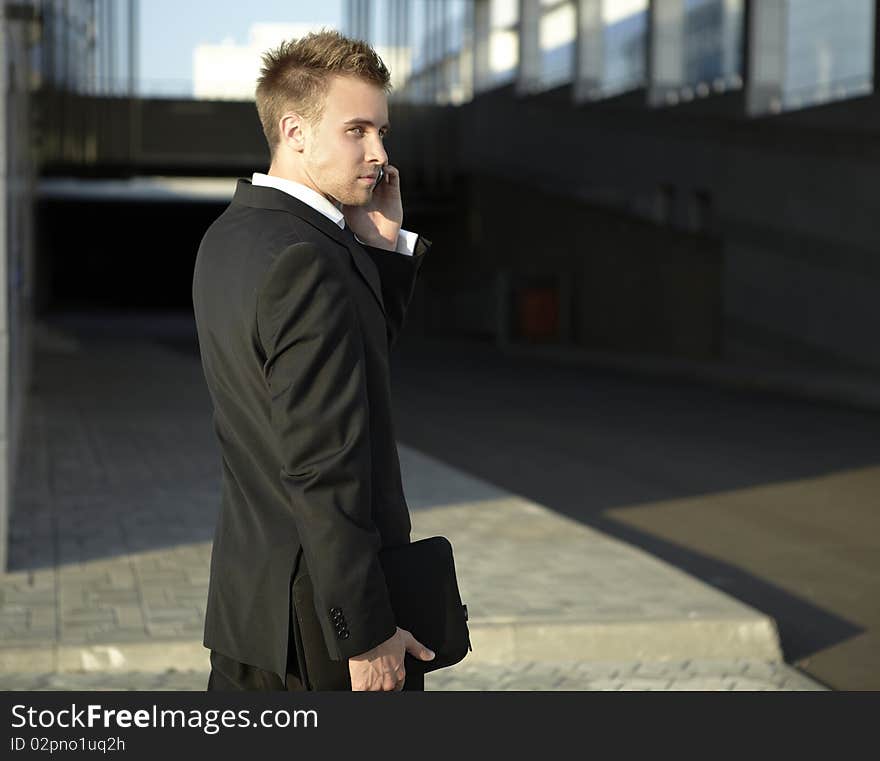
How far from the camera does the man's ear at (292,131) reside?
92.6 inches

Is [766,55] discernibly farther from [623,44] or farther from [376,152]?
[376,152]

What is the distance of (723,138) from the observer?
24.3m

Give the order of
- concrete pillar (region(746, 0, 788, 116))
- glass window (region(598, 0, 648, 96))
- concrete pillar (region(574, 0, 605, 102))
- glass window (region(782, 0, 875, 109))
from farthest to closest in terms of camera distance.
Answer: concrete pillar (region(574, 0, 605, 102)), glass window (region(598, 0, 648, 96)), concrete pillar (region(746, 0, 788, 116)), glass window (region(782, 0, 875, 109))

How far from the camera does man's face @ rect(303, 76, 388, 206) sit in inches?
91.9

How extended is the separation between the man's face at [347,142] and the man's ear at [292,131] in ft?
0.04

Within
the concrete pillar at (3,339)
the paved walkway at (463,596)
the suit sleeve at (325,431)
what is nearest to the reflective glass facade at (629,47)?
the paved walkway at (463,596)

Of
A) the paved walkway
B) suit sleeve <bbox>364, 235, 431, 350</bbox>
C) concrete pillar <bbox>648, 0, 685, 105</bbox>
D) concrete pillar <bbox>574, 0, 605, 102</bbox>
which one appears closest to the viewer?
suit sleeve <bbox>364, 235, 431, 350</bbox>

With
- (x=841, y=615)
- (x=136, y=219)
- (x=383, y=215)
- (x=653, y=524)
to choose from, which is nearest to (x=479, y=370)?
(x=653, y=524)

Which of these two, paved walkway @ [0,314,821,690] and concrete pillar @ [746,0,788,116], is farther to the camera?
concrete pillar @ [746,0,788,116]

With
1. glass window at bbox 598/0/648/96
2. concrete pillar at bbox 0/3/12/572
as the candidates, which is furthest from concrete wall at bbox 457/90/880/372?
concrete pillar at bbox 0/3/12/572

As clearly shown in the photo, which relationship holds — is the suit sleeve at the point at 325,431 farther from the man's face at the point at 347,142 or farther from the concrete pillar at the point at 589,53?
the concrete pillar at the point at 589,53

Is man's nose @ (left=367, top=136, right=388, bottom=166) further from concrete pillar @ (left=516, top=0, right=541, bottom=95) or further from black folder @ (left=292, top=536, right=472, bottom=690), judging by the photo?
concrete pillar @ (left=516, top=0, right=541, bottom=95)

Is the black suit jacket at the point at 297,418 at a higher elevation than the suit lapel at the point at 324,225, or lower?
lower

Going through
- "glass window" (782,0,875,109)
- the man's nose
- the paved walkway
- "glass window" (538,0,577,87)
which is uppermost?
"glass window" (538,0,577,87)
